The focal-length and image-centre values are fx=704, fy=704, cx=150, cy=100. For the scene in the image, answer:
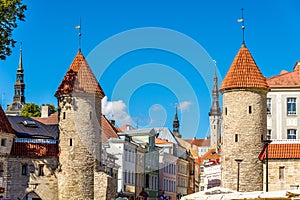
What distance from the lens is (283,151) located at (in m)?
46.9

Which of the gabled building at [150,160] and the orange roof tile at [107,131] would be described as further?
the gabled building at [150,160]

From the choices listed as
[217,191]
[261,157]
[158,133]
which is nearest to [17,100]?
[158,133]

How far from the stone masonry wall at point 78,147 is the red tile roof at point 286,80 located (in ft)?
46.5

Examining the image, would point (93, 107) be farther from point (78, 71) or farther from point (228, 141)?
point (228, 141)

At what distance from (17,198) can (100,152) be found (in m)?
6.59

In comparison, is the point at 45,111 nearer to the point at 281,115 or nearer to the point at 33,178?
the point at 33,178

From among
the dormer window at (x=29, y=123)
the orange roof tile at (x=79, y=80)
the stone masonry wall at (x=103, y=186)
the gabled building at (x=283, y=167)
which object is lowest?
the stone masonry wall at (x=103, y=186)

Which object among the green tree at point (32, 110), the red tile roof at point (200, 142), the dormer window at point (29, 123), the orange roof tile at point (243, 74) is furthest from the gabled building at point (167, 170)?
the red tile roof at point (200, 142)

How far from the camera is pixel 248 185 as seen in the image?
46594mm

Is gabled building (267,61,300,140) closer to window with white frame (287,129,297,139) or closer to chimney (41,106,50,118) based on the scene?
window with white frame (287,129,297,139)

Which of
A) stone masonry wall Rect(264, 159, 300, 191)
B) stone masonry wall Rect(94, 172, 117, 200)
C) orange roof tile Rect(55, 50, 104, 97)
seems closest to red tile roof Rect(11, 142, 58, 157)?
stone masonry wall Rect(94, 172, 117, 200)

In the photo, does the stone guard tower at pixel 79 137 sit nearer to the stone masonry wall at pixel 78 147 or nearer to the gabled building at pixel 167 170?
the stone masonry wall at pixel 78 147

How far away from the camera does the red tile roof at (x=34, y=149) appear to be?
49.0m

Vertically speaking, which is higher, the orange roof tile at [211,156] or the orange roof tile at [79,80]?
the orange roof tile at [79,80]
